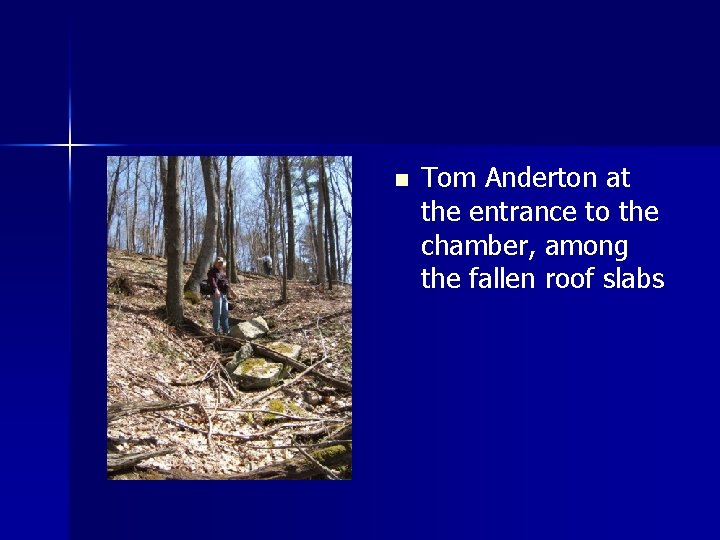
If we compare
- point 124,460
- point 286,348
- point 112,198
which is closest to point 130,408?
point 124,460

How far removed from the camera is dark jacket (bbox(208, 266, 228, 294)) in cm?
538

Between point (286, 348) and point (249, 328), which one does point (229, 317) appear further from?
point (286, 348)

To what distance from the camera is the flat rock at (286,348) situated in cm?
546

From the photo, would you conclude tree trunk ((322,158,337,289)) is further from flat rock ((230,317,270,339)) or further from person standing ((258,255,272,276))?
flat rock ((230,317,270,339))

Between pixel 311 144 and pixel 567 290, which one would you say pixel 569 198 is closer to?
pixel 567 290

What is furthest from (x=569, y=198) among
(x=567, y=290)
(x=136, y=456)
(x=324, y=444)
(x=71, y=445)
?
(x=71, y=445)

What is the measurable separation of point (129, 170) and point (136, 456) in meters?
2.42

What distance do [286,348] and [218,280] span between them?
86cm

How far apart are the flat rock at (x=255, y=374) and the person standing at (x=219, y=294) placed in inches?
13.8

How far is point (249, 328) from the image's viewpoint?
5414 mm

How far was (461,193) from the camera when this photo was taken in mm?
4996

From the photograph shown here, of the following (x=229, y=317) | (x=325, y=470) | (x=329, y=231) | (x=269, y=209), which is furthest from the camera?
(x=229, y=317)

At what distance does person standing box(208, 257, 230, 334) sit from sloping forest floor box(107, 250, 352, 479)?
63 millimetres

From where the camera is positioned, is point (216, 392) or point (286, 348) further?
point (286, 348)
